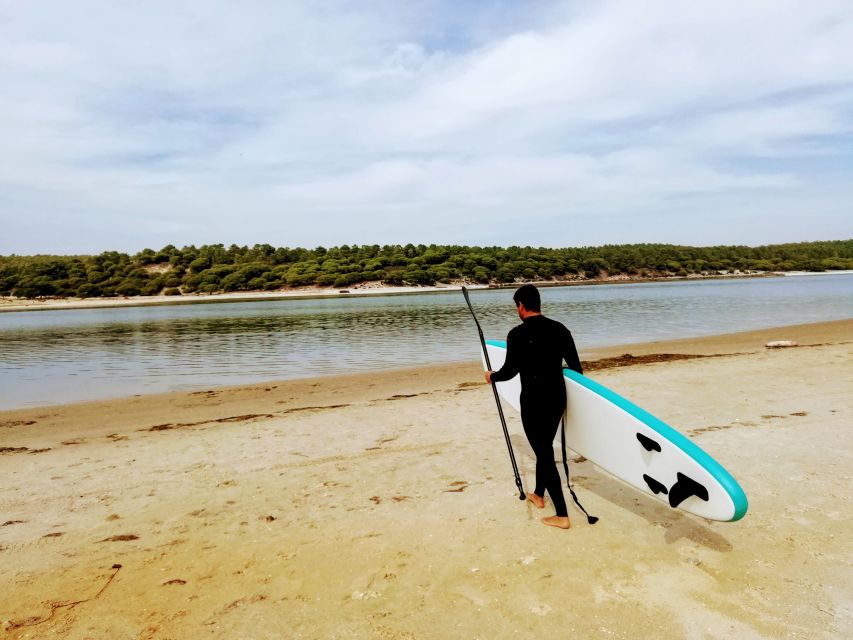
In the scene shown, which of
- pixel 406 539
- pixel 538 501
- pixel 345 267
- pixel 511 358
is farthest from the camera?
pixel 345 267

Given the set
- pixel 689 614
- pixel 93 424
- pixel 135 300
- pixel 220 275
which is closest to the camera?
pixel 689 614

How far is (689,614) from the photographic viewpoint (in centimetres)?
309

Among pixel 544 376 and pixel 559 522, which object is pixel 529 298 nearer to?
pixel 544 376

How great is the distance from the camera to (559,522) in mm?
4320

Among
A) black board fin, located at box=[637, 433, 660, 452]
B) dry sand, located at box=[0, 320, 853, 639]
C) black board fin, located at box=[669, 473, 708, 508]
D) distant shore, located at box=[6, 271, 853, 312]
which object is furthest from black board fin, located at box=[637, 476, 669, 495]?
distant shore, located at box=[6, 271, 853, 312]

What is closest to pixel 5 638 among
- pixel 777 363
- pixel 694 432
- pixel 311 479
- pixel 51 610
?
pixel 51 610

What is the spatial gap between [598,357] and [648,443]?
1227cm

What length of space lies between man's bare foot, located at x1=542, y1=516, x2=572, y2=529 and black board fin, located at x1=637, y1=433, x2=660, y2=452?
86 cm

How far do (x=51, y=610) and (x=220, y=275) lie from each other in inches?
3903

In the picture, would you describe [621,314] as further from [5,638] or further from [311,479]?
[5,638]

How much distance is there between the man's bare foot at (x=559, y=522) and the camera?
4.30 meters

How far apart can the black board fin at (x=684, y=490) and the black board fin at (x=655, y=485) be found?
10 cm

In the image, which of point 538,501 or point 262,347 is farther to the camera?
point 262,347

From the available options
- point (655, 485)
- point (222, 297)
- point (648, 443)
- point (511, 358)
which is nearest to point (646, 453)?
point (648, 443)
